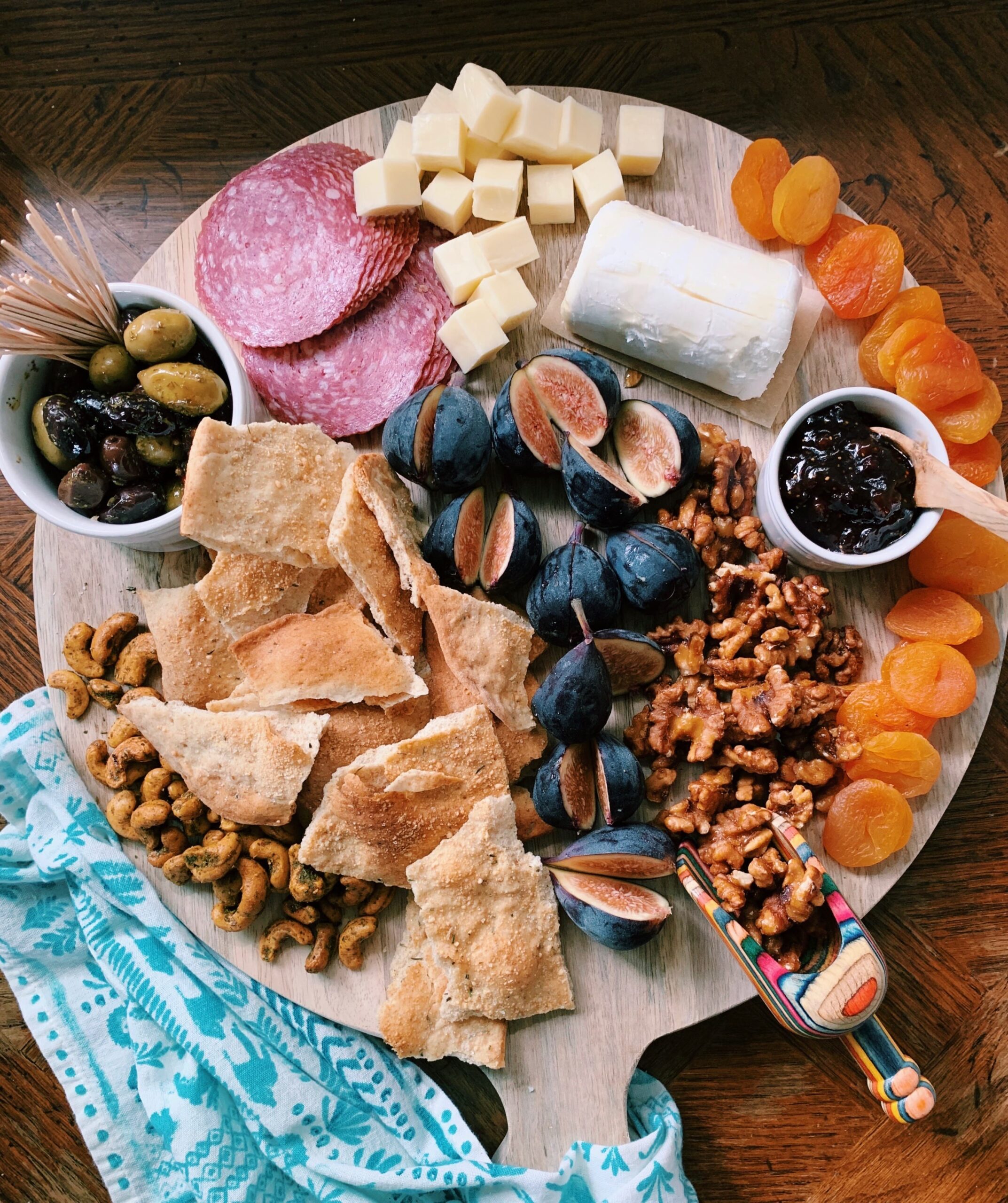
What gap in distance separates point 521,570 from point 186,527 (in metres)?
0.63

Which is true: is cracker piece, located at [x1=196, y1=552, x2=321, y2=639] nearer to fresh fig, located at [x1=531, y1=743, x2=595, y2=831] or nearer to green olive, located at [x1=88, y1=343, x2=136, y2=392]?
green olive, located at [x1=88, y1=343, x2=136, y2=392]

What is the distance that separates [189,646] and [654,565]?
3.04 ft

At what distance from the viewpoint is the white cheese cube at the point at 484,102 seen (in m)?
1.81

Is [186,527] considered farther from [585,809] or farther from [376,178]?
[585,809]

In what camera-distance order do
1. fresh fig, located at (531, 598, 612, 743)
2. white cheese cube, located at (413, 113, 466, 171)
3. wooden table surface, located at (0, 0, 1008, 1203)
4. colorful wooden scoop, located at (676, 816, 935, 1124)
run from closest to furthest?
colorful wooden scoop, located at (676, 816, 935, 1124) < fresh fig, located at (531, 598, 612, 743) < white cheese cube, located at (413, 113, 466, 171) < wooden table surface, located at (0, 0, 1008, 1203)

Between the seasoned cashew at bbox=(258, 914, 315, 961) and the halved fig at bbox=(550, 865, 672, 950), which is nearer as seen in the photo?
the halved fig at bbox=(550, 865, 672, 950)

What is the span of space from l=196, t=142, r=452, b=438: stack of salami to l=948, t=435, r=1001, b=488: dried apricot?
3.45 feet

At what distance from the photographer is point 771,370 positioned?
1.81 meters

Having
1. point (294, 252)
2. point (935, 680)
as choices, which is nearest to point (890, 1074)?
point (935, 680)

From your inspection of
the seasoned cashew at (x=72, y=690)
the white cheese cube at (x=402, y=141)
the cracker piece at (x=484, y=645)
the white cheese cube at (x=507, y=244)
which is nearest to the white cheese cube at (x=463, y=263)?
the white cheese cube at (x=507, y=244)

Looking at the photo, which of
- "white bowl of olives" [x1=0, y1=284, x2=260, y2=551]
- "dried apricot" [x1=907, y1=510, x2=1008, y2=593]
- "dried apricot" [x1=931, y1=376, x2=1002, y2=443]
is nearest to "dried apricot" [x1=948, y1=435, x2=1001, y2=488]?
"dried apricot" [x1=931, y1=376, x2=1002, y2=443]

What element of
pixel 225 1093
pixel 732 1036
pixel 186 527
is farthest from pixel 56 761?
pixel 732 1036

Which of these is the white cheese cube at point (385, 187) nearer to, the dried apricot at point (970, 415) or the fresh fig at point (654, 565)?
the fresh fig at point (654, 565)

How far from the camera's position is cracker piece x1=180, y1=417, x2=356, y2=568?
1638 millimetres
